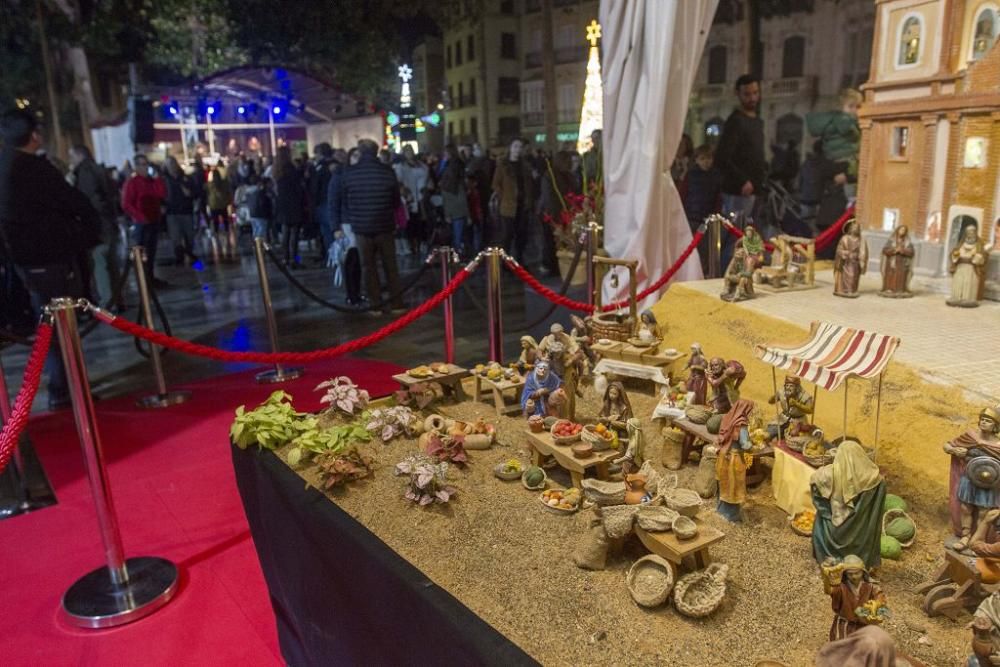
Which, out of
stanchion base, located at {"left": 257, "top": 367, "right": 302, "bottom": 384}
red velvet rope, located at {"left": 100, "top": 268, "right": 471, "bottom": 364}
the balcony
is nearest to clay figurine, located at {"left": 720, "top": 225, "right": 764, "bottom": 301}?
red velvet rope, located at {"left": 100, "top": 268, "right": 471, "bottom": 364}

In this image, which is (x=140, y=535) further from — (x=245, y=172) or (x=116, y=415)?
(x=245, y=172)

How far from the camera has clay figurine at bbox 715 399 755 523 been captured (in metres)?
2.85

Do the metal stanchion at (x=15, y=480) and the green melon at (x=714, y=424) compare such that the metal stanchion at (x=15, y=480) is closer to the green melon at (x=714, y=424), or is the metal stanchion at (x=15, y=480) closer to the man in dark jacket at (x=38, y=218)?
the man in dark jacket at (x=38, y=218)

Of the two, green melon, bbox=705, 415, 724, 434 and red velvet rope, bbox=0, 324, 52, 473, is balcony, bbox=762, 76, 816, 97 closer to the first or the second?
green melon, bbox=705, 415, 724, 434

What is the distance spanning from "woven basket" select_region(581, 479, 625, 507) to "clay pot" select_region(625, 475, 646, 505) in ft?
0.06

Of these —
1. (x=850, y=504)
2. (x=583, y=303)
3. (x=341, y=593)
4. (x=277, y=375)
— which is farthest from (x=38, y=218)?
(x=850, y=504)

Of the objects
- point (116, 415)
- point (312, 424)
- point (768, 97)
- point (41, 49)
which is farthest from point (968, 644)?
point (41, 49)

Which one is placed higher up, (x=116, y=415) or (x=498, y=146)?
(x=498, y=146)

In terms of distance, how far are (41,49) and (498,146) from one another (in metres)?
9.87

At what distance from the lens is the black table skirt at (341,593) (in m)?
2.22

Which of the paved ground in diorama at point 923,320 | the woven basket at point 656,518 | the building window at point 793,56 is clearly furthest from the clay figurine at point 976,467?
the building window at point 793,56

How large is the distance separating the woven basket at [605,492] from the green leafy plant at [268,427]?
1.50 meters

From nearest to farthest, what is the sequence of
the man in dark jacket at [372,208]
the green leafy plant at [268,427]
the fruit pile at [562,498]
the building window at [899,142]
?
the fruit pile at [562,498] < the green leafy plant at [268,427] < the building window at [899,142] < the man in dark jacket at [372,208]

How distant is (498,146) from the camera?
17031 millimetres
